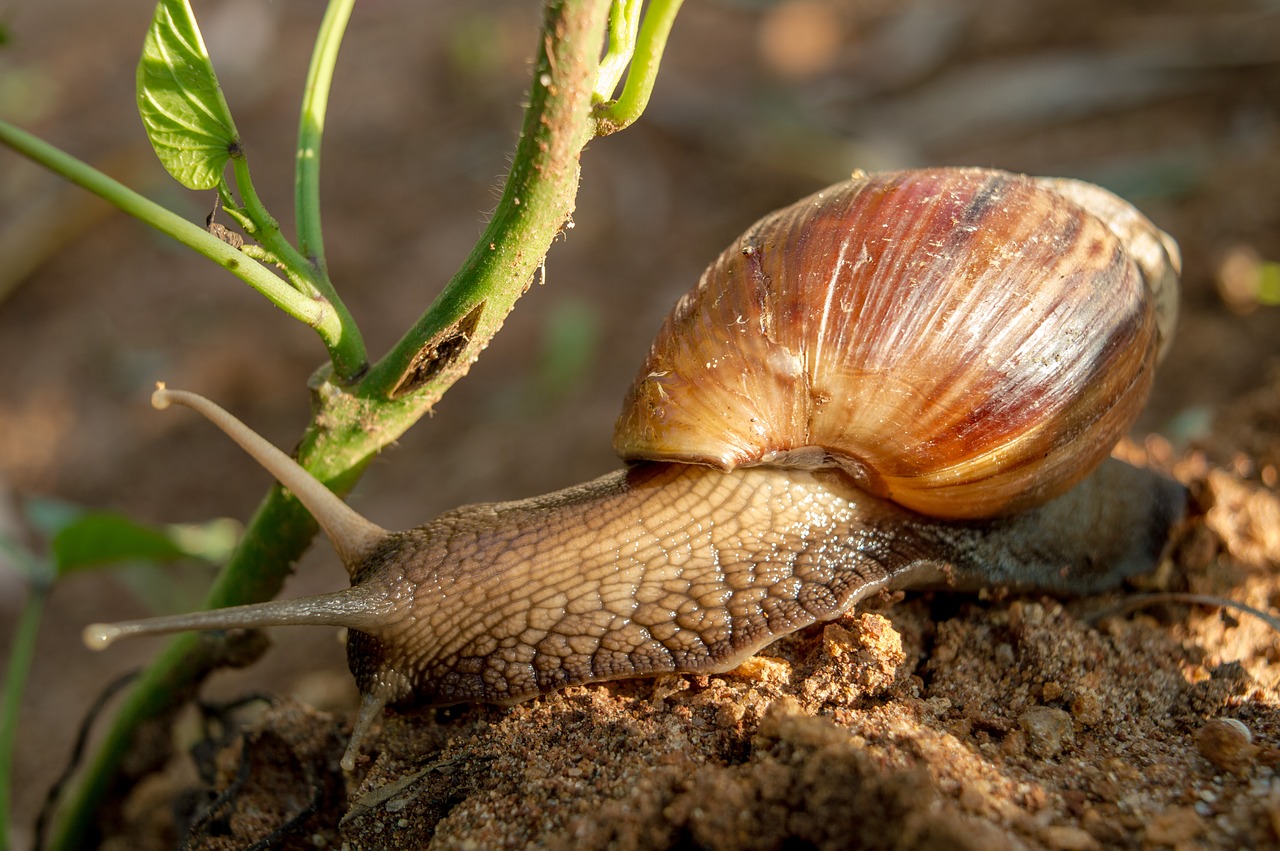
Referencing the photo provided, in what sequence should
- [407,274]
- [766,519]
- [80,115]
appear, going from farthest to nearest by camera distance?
[80,115]
[407,274]
[766,519]

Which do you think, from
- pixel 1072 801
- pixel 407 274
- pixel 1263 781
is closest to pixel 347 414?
pixel 1072 801

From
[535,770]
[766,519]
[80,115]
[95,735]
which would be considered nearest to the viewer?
[535,770]

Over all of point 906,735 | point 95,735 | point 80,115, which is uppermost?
point 80,115

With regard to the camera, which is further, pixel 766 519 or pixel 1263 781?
pixel 766 519

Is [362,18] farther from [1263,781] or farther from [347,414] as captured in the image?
[1263,781]

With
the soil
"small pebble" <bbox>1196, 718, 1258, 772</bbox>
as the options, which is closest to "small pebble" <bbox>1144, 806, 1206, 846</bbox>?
the soil

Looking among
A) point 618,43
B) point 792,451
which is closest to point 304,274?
point 618,43
